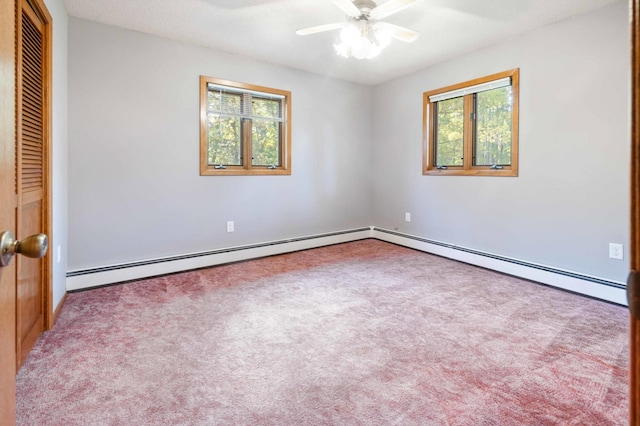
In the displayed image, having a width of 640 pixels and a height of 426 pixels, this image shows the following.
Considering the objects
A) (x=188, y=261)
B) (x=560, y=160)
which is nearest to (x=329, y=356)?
(x=188, y=261)

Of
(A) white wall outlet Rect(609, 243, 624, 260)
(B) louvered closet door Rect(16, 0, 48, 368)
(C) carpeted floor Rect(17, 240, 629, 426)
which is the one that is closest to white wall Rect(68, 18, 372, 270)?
(C) carpeted floor Rect(17, 240, 629, 426)

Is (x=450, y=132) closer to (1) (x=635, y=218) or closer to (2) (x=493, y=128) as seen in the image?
(2) (x=493, y=128)

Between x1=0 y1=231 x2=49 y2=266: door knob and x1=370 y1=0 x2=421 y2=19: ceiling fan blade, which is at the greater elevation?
x1=370 y1=0 x2=421 y2=19: ceiling fan blade

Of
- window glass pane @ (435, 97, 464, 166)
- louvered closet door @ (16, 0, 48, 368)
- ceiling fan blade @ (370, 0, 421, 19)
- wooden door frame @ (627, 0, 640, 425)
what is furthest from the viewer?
window glass pane @ (435, 97, 464, 166)

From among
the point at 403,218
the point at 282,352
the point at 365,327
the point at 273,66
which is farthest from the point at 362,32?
the point at 403,218

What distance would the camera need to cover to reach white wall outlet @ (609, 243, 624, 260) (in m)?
2.76

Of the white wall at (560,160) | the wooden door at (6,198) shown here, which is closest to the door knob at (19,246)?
the wooden door at (6,198)

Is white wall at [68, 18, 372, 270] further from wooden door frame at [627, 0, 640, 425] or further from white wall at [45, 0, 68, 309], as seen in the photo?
wooden door frame at [627, 0, 640, 425]

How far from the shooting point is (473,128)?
13.0 feet

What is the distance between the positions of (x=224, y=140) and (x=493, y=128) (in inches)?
116

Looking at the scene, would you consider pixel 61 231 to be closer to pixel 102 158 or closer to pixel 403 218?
pixel 102 158

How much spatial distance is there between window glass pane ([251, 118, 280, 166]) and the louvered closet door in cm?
217

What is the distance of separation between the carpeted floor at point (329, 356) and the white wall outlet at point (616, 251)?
410mm

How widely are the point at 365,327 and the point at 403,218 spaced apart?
274cm
